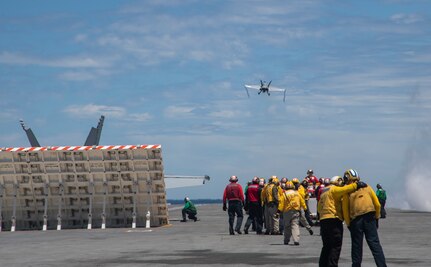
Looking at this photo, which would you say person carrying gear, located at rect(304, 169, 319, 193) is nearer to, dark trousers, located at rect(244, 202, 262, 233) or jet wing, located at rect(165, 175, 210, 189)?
dark trousers, located at rect(244, 202, 262, 233)

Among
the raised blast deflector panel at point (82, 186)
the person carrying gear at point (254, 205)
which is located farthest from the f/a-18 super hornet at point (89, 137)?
the person carrying gear at point (254, 205)

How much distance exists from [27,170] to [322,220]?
20563 millimetres

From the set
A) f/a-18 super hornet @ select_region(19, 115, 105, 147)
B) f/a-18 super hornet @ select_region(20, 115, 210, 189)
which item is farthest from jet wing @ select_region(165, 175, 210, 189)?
f/a-18 super hornet @ select_region(19, 115, 105, 147)

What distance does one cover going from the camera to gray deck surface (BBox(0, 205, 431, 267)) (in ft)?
62.8

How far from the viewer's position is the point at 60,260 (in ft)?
65.3

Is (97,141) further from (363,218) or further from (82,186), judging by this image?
(363,218)

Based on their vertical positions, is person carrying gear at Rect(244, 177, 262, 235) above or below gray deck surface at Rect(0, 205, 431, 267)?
above

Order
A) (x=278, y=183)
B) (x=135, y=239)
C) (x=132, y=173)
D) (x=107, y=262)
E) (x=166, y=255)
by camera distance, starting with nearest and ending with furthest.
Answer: (x=107, y=262)
(x=166, y=255)
(x=135, y=239)
(x=278, y=183)
(x=132, y=173)

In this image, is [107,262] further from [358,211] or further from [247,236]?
[247,236]

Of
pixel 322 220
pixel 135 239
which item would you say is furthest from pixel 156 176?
pixel 322 220

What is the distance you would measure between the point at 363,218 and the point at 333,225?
2.31 feet

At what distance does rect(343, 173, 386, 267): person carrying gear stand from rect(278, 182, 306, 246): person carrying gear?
836 cm

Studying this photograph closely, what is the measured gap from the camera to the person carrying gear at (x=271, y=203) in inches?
1145

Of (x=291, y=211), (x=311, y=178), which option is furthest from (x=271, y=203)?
(x=311, y=178)
